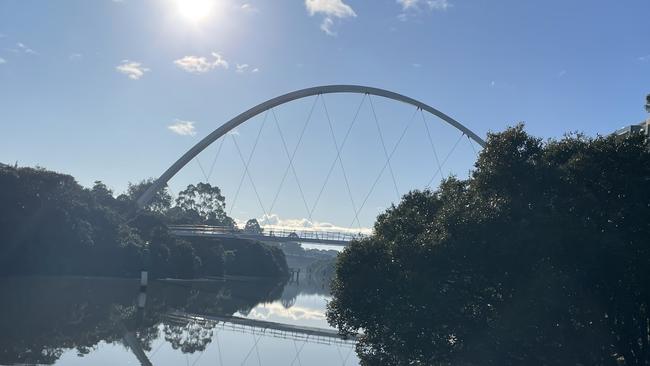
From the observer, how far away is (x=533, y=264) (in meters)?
16.1

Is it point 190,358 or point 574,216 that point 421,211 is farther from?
point 190,358

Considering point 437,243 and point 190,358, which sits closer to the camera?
point 437,243

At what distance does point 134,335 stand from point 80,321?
3324 mm

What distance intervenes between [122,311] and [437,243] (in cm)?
1901

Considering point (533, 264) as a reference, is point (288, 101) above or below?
above

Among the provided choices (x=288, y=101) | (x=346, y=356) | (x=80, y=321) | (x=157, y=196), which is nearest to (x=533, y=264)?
(x=346, y=356)

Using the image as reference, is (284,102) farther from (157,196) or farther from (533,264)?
(157,196)

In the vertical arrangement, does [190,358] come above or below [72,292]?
below

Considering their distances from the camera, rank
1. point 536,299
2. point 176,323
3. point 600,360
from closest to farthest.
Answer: point 536,299
point 600,360
point 176,323

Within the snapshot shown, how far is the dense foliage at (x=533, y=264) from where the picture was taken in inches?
629

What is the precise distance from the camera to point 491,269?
1714 cm

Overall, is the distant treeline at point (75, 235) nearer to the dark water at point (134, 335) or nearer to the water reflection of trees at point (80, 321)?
the water reflection of trees at point (80, 321)

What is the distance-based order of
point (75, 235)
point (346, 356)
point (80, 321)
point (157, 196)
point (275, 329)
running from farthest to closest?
point (157, 196) → point (75, 235) → point (275, 329) → point (346, 356) → point (80, 321)

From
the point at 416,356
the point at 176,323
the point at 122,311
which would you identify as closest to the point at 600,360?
the point at 416,356
